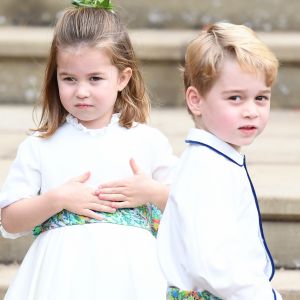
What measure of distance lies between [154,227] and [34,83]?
217 cm

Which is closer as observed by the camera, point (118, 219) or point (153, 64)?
point (118, 219)

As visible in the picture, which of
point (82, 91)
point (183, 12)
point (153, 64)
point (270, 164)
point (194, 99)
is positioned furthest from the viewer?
point (183, 12)

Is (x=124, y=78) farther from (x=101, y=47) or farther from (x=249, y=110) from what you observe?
(x=249, y=110)

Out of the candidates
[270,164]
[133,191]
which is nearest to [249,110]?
[133,191]

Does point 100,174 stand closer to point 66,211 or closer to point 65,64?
point 66,211

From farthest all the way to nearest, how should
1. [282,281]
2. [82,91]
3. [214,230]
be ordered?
[282,281]
[82,91]
[214,230]

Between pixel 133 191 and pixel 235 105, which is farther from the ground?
pixel 235 105

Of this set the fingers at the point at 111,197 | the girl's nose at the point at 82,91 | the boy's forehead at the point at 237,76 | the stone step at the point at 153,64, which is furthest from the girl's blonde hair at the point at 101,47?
the stone step at the point at 153,64

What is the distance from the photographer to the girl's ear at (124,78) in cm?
295

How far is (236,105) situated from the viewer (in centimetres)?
238

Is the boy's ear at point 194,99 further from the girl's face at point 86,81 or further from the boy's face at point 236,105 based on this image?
the girl's face at point 86,81

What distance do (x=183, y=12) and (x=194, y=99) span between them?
292 centimetres

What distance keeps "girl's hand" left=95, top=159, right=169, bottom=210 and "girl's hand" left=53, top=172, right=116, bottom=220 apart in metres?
0.02

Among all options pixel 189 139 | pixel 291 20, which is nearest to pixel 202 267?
pixel 189 139
